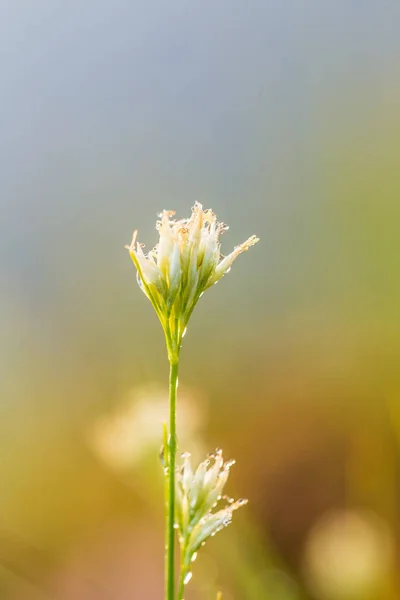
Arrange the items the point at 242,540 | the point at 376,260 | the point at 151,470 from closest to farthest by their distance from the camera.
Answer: the point at 151,470 < the point at 242,540 < the point at 376,260

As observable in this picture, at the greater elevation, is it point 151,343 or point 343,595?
point 151,343

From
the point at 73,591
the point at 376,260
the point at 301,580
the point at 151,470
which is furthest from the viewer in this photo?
the point at 376,260

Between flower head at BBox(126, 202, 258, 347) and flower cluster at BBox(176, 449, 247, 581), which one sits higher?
flower head at BBox(126, 202, 258, 347)

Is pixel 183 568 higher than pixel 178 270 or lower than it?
lower

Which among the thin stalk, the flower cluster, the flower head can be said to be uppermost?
the flower head

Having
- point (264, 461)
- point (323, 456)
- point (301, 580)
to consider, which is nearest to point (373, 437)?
point (323, 456)

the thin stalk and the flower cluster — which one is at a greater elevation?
the flower cluster

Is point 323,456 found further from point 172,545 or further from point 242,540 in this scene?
point 172,545

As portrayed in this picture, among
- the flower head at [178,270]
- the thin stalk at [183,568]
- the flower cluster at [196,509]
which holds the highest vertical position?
the flower head at [178,270]
